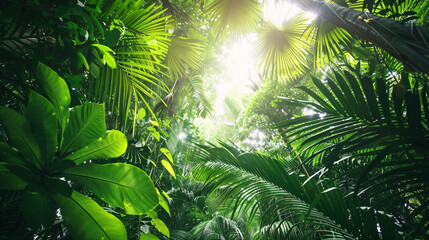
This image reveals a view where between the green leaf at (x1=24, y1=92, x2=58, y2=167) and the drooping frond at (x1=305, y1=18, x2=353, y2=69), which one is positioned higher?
the drooping frond at (x1=305, y1=18, x2=353, y2=69)

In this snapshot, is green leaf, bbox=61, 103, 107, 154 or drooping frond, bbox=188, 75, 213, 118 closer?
green leaf, bbox=61, 103, 107, 154

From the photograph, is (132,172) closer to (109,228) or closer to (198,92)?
(109,228)

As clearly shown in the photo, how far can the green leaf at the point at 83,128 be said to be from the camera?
0.55 metres

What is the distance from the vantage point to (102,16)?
0.85 metres

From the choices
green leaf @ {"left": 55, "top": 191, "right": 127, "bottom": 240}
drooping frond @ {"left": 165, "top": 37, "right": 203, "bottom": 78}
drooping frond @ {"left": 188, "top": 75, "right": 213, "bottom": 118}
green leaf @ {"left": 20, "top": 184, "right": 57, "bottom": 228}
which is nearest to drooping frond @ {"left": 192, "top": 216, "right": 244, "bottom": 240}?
drooping frond @ {"left": 188, "top": 75, "right": 213, "bottom": 118}

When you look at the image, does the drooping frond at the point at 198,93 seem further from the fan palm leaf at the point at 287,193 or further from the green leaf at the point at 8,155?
the green leaf at the point at 8,155

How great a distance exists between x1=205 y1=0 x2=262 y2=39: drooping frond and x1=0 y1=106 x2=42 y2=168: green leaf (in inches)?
68.8

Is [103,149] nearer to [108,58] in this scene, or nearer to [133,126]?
[108,58]

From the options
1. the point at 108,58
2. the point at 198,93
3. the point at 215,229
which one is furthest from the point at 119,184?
the point at 215,229

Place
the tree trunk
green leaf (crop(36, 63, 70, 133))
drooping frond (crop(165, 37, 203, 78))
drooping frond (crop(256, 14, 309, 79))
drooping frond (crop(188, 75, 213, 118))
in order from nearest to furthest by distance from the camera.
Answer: green leaf (crop(36, 63, 70, 133)) < the tree trunk < drooping frond (crop(165, 37, 203, 78)) < drooping frond (crop(256, 14, 309, 79)) < drooping frond (crop(188, 75, 213, 118))

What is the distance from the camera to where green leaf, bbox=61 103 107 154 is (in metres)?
0.55

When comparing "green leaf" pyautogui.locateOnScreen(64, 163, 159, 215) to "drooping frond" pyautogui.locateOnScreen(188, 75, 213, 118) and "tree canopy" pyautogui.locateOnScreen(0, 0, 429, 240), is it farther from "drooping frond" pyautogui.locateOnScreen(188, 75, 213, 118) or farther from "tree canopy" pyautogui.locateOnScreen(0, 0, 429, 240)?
"drooping frond" pyautogui.locateOnScreen(188, 75, 213, 118)

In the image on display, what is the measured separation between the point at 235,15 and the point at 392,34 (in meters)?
1.48

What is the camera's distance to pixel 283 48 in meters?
2.14
